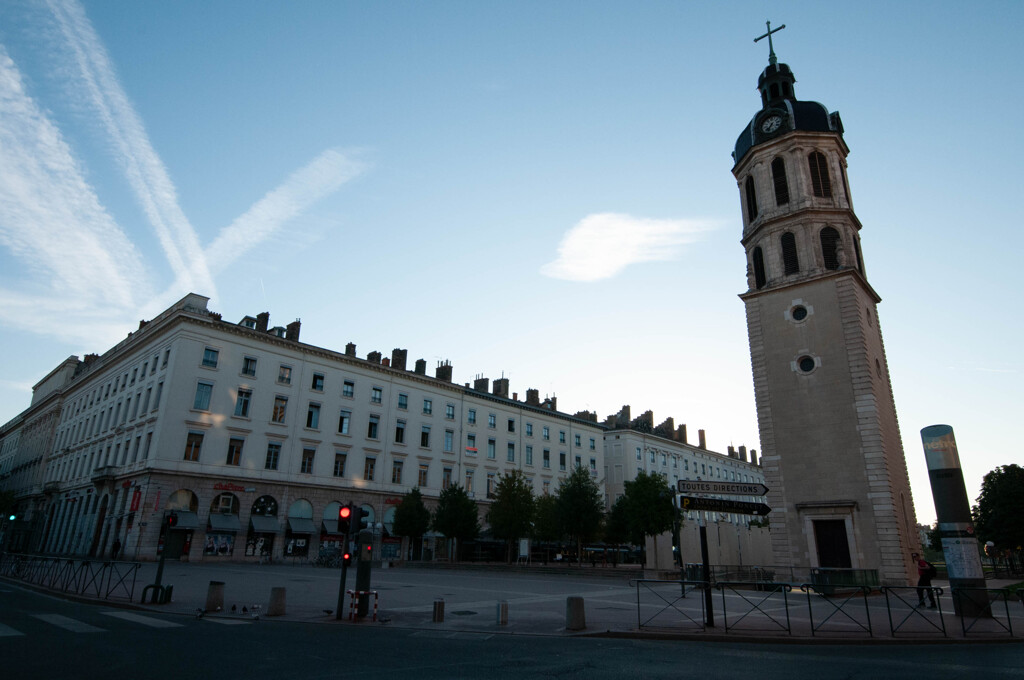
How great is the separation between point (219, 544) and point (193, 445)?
704 cm

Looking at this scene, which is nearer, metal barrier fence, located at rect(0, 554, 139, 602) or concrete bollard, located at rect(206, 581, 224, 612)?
concrete bollard, located at rect(206, 581, 224, 612)

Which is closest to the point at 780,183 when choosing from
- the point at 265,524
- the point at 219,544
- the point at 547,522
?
the point at 547,522

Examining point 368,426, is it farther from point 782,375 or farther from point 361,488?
point 782,375

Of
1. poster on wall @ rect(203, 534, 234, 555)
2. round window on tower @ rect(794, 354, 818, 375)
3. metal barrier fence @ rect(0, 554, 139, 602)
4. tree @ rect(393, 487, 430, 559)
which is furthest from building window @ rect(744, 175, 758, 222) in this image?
poster on wall @ rect(203, 534, 234, 555)

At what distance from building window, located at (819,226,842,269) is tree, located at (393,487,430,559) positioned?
34769 millimetres

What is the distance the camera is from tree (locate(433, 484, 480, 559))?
47531mm

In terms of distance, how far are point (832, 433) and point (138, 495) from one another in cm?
4212

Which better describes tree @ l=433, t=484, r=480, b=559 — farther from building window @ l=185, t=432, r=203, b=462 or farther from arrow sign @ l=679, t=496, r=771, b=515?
arrow sign @ l=679, t=496, r=771, b=515

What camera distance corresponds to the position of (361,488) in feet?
161

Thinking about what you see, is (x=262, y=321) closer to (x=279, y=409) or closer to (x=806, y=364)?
(x=279, y=409)

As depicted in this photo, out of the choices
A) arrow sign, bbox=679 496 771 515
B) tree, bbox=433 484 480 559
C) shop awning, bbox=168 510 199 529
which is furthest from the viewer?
tree, bbox=433 484 480 559

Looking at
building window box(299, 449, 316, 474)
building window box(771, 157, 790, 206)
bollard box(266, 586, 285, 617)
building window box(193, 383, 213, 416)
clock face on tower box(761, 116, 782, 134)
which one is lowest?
bollard box(266, 586, 285, 617)

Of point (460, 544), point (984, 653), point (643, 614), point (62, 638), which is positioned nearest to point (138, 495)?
point (460, 544)

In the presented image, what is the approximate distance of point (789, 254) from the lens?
31.1 metres
